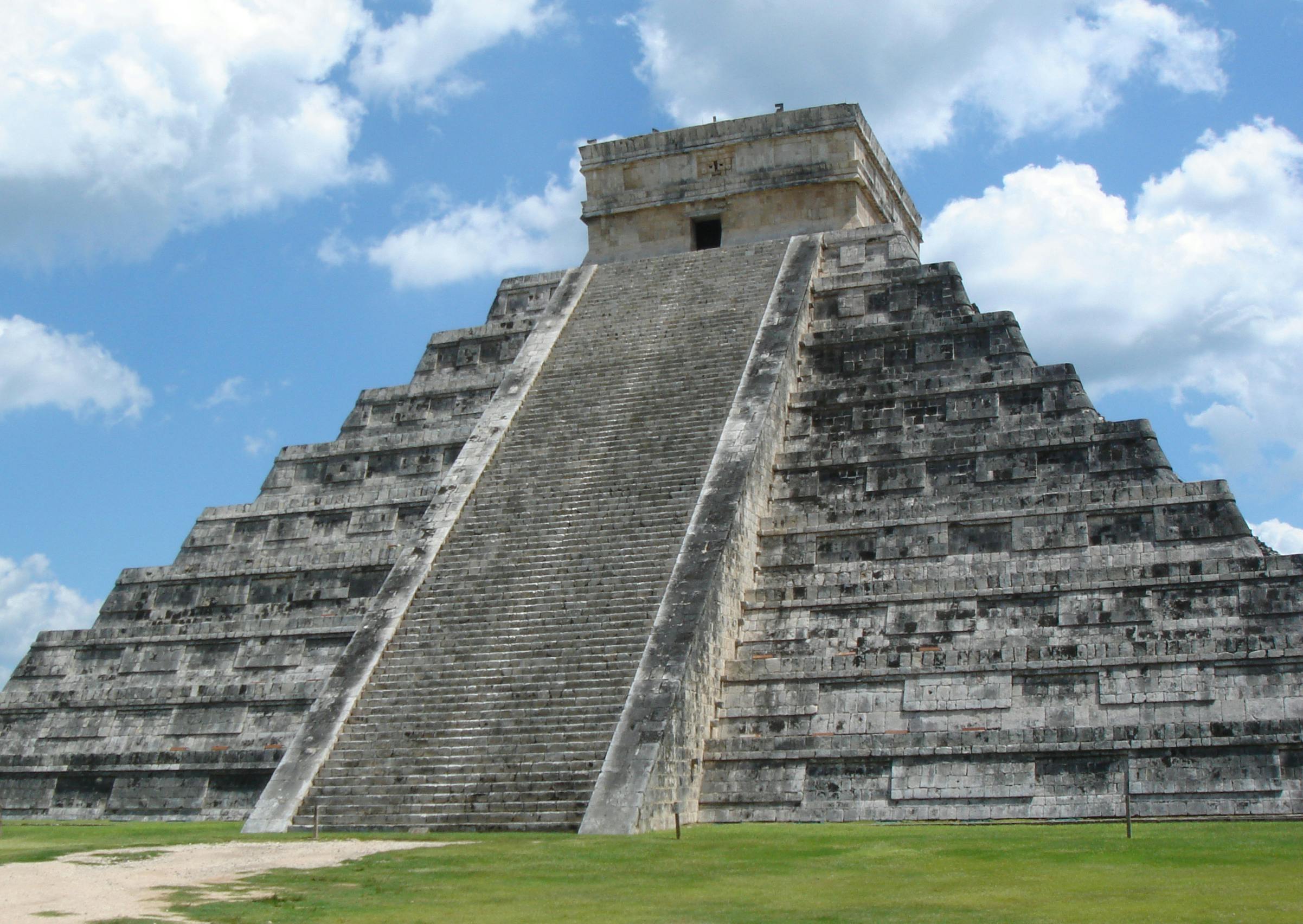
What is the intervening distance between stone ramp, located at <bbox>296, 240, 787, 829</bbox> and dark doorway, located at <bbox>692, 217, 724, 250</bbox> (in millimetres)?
2299

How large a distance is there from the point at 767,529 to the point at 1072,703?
159 inches

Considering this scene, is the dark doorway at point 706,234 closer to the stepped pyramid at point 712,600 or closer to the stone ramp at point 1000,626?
the stepped pyramid at point 712,600

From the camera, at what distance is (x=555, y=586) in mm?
14883

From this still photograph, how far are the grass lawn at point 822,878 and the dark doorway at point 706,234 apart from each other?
1235 centimetres

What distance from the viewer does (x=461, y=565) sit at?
15727 millimetres

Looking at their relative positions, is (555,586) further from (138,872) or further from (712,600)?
(138,872)

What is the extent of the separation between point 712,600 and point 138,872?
6028 mm

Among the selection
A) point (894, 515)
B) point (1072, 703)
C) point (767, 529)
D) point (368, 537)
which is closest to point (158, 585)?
point (368, 537)

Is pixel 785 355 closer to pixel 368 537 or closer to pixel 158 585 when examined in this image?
pixel 368 537

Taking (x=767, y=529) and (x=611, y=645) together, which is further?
(x=767, y=529)

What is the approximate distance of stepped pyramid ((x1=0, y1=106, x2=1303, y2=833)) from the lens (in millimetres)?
12766

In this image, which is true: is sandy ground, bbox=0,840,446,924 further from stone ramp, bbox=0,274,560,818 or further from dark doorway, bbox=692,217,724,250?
dark doorway, bbox=692,217,724,250

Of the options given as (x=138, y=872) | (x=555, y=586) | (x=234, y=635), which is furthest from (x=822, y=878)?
(x=234, y=635)

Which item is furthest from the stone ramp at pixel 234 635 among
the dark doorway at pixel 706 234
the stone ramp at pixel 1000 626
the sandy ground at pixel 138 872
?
the stone ramp at pixel 1000 626
